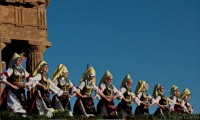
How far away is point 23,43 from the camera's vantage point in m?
59.4

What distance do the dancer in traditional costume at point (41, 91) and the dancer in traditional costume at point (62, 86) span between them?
597mm

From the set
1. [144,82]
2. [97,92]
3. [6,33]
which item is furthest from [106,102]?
[6,33]

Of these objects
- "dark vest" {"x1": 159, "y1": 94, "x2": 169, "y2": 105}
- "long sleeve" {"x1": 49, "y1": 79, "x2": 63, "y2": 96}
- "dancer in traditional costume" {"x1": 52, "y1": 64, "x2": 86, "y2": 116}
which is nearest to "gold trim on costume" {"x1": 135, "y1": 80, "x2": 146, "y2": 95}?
"dark vest" {"x1": 159, "y1": 94, "x2": 169, "y2": 105}

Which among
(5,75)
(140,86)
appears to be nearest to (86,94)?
(140,86)

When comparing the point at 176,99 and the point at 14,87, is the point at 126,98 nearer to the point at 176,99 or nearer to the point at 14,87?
the point at 176,99

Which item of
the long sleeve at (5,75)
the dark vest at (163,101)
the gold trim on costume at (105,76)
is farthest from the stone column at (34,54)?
the long sleeve at (5,75)

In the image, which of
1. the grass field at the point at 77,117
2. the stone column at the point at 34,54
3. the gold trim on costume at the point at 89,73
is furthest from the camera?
the stone column at the point at 34,54

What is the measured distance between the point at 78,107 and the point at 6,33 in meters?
19.6

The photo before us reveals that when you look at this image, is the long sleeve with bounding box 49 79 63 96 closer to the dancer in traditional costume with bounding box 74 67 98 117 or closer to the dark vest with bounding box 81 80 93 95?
the dancer in traditional costume with bounding box 74 67 98 117

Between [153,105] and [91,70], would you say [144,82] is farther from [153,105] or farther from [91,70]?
[91,70]

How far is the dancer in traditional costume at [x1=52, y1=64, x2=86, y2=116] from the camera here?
3869 centimetres

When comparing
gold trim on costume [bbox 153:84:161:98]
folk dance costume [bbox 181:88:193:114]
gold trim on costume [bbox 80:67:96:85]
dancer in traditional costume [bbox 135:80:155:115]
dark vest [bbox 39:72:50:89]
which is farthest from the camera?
folk dance costume [bbox 181:88:193:114]

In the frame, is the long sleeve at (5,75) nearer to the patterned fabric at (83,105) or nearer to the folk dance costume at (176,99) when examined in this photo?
the patterned fabric at (83,105)

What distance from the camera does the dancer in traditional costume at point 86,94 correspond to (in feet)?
129
